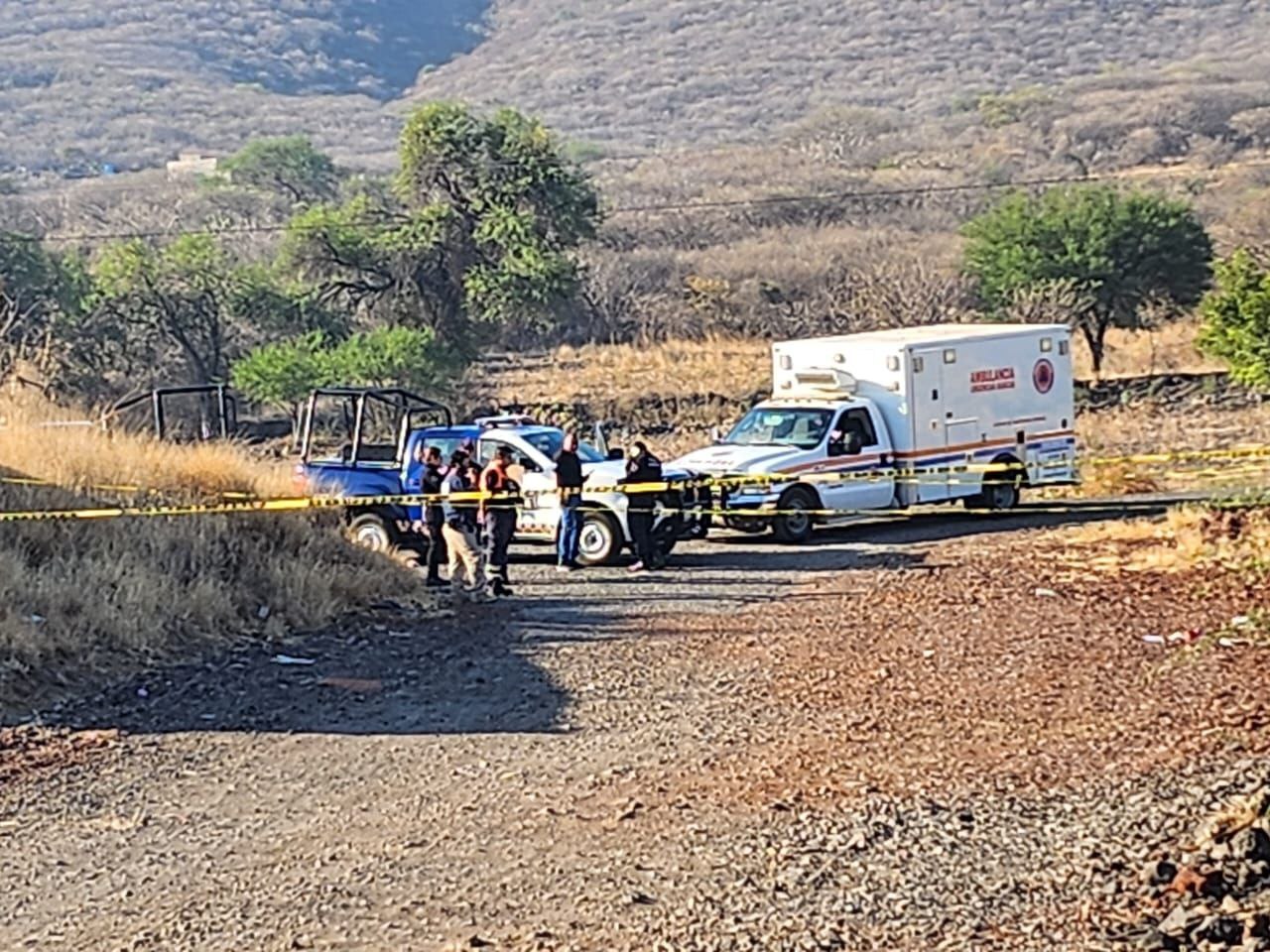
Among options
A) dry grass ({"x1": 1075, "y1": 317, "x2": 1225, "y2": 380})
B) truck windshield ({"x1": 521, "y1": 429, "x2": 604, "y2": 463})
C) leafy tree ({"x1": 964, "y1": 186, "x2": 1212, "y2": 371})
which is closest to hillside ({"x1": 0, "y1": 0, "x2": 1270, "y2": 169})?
dry grass ({"x1": 1075, "y1": 317, "x2": 1225, "y2": 380})

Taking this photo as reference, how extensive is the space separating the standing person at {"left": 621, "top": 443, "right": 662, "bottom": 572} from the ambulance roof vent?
16.9 feet

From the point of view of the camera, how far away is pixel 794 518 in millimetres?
25000

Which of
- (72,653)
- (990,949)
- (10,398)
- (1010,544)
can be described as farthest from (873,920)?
(1010,544)

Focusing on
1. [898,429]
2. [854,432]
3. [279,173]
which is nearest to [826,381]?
[854,432]

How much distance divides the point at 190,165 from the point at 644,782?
11092 centimetres

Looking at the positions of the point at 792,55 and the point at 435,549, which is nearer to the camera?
the point at 435,549

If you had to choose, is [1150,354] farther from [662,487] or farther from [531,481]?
[662,487]

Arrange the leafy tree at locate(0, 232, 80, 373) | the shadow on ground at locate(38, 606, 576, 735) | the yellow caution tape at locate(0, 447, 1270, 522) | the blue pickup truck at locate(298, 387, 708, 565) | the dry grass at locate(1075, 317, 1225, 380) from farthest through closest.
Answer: the leafy tree at locate(0, 232, 80, 373) < the dry grass at locate(1075, 317, 1225, 380) < the blue pickup truck at locate(298, 387, 708, 565) < the yellow caution tape at locate(0, 447, 1270, 522) < the shadow on ground at locate(38, 606, 576, 735)

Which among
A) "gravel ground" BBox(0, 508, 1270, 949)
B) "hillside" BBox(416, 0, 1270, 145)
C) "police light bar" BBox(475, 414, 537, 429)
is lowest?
"gravel ground" BBox(0, 508, 1270, 949)

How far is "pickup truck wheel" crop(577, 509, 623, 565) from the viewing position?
22.6m

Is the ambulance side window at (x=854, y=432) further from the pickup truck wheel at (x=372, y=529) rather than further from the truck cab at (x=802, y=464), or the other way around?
the pickup truck wheel at (x=372, y=529)

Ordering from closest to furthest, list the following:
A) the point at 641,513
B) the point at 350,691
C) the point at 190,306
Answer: the point at 350,691 → the point at 641,513 → the point at 190,306

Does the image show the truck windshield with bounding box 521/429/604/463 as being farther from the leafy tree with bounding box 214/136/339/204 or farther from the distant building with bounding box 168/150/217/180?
the distant building with bounding box 168/150/217/180

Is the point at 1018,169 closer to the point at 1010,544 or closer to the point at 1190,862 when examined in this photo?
the point at 1010,544
